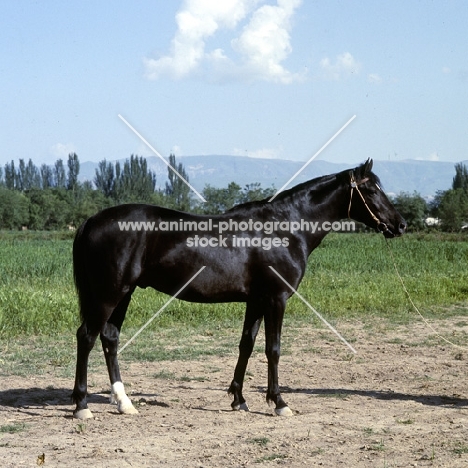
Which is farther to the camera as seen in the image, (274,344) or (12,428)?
(274,344)

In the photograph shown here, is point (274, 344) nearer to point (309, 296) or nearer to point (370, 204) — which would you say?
point (370, 204)

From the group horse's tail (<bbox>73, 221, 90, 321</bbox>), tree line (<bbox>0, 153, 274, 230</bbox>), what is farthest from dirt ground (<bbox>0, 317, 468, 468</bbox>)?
tree line (<bbox>0, 153, 274, 230</bbox>)

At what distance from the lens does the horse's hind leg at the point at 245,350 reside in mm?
6859

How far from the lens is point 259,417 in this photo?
6.58 m

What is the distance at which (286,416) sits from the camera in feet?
21.5

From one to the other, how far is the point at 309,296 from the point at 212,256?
28.9ft

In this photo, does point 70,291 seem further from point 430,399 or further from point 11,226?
point 11,226

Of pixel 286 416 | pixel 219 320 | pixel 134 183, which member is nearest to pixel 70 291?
pixel 219 320

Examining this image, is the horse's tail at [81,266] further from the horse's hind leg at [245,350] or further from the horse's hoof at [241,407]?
the horse's hoof at [241,407]

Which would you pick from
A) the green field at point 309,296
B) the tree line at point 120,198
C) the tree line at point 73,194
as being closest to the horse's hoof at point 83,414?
the green field at point 309,296

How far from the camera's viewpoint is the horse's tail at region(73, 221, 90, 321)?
21.7 feet

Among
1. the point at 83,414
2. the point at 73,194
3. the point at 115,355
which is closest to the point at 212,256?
the point at 115,355

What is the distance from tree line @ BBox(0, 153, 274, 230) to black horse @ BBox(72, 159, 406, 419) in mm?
38478

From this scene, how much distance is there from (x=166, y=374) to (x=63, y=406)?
1.69 m
